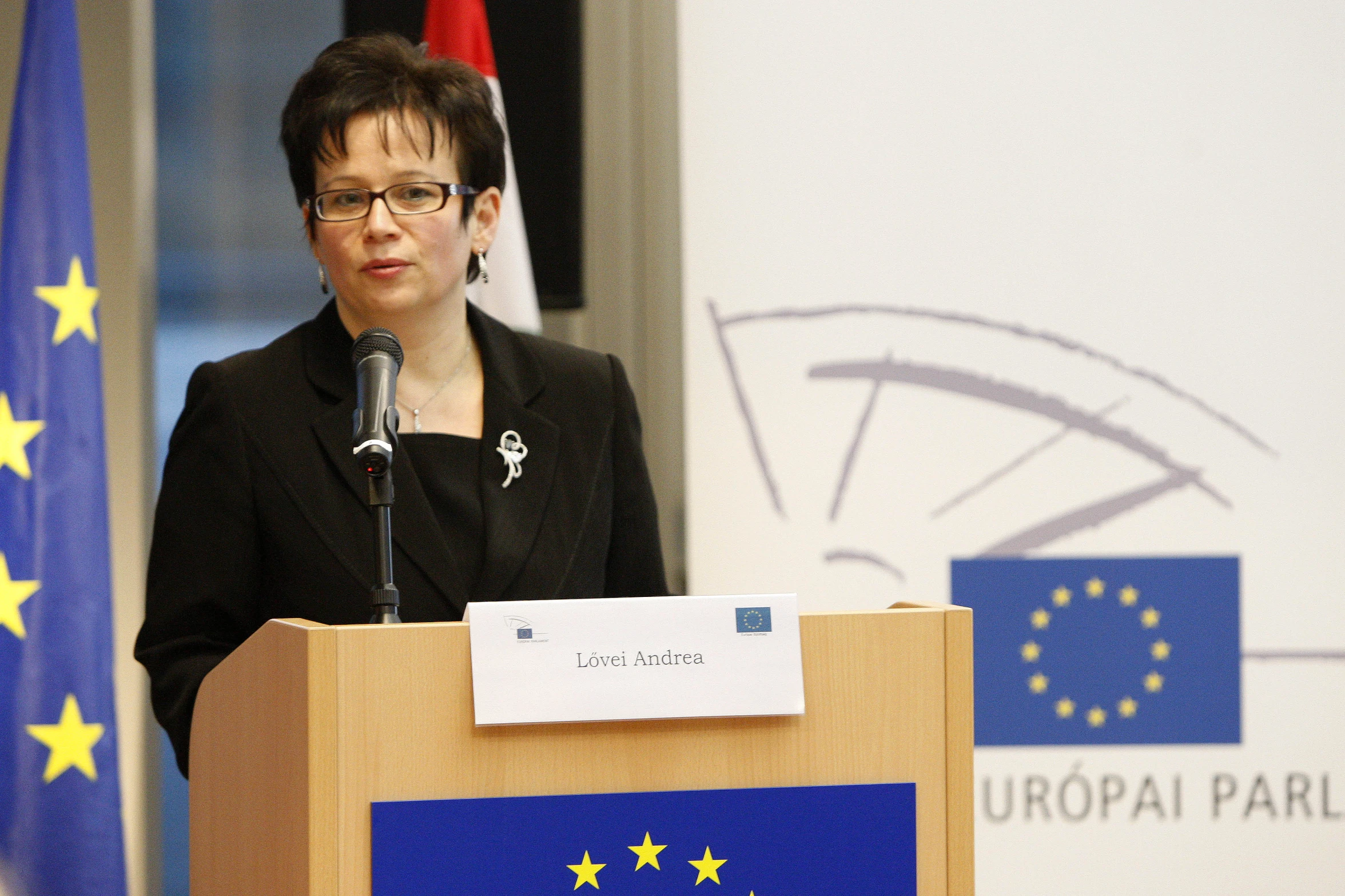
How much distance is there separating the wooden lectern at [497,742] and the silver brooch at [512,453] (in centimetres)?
56

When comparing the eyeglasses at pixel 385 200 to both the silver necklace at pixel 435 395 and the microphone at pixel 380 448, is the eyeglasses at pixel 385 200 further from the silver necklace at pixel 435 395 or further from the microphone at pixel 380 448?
the microphone at pixel 380 448

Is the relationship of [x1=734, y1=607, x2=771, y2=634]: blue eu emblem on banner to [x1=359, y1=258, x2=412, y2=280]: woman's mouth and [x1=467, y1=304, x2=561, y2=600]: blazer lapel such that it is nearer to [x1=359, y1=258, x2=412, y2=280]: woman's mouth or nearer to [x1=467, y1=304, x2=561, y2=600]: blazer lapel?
[x1=467, y1=304, x2=561, y2=600]: blazer lapel

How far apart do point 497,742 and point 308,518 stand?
2.01ft

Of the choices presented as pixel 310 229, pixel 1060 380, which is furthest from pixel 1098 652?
pixel 310 229

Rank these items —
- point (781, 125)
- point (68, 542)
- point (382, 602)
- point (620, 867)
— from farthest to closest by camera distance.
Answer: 1. point (781, 125)
2. point (68, 542)
3. point (382, 602)
4. point (620, 867)

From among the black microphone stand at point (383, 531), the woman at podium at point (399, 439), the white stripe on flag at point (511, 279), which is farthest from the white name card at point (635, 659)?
the white stripe on flag at point (511, 279)

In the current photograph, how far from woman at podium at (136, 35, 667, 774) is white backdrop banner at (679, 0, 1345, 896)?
121 cm

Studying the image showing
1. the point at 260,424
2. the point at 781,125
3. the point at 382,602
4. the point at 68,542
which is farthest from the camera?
the point at 781,125

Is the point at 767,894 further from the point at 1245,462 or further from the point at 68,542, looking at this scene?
the point at 1245,462

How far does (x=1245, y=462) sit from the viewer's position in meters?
3.09

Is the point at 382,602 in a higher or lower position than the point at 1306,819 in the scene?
higher

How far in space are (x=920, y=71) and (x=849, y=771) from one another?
2229 mm

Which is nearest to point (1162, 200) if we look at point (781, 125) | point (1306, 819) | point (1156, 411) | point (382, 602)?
point (1156, 411)

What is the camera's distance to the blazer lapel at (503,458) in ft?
5.58
